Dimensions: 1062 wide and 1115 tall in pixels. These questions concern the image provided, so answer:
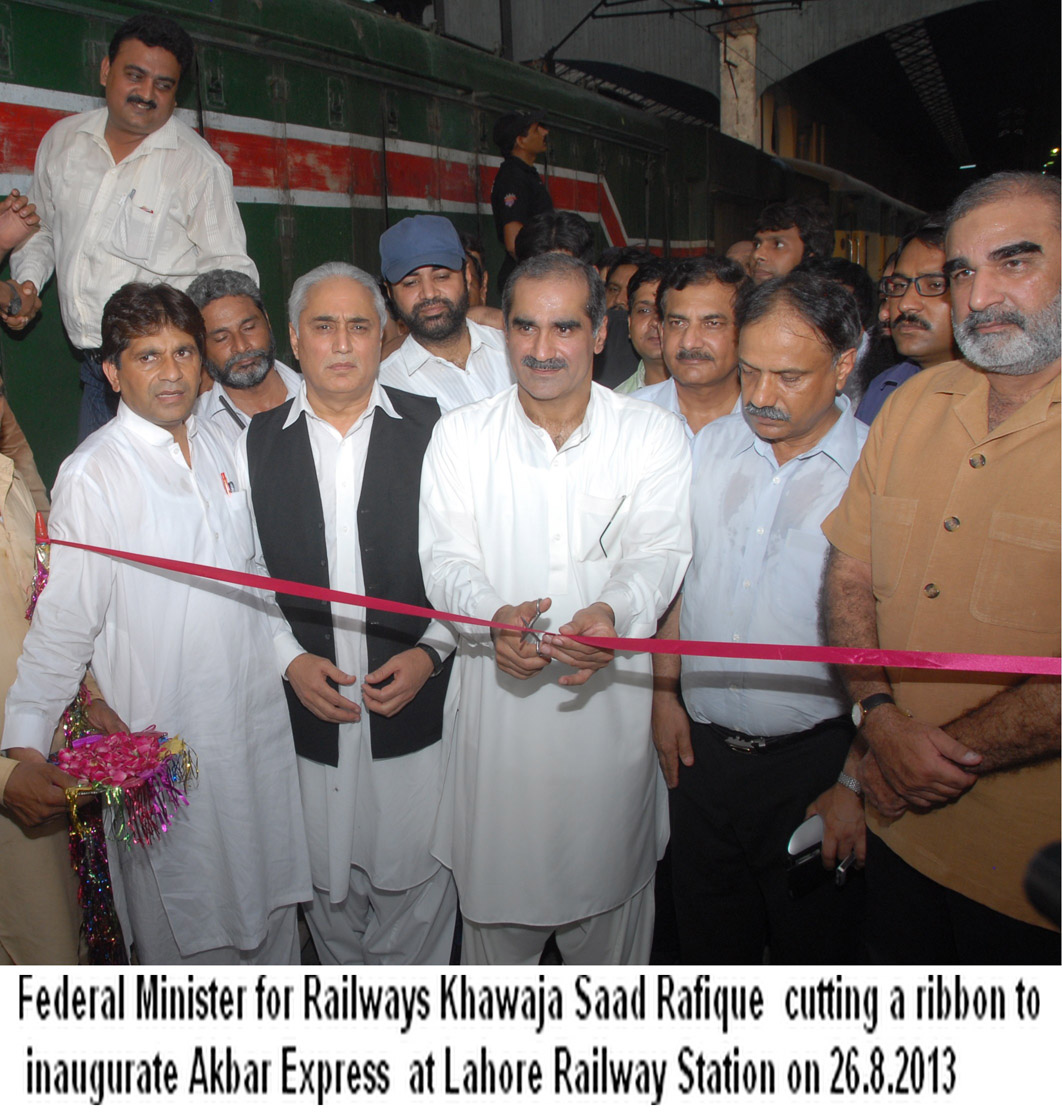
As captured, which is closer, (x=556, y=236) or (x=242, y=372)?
(x=242, y=372)

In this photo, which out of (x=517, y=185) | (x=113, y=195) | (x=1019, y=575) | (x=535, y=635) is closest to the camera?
(x=1019, y=575)

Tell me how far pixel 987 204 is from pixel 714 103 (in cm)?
2015

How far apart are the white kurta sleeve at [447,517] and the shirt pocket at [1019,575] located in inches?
44.0

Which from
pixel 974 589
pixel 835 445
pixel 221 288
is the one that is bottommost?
pixel 974 589

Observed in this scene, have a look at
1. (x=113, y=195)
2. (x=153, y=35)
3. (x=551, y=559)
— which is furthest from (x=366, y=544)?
(x=153, y=35)

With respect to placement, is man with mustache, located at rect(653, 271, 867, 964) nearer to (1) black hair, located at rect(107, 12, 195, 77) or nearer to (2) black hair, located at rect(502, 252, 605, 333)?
(2) black hair, located at rect(502, 252, 605, 333)

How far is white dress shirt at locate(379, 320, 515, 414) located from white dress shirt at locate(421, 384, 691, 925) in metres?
0.94

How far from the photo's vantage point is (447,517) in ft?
7.80

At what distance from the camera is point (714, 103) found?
1956cm

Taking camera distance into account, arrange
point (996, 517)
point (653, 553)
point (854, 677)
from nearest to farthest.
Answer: point (996, 517)
point (854, 677)
point (653, 553)

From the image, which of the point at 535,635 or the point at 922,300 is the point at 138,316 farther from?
the point at 922,300

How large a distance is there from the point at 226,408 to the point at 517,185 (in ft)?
11.2

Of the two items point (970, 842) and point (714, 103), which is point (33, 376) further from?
point (714, 103)

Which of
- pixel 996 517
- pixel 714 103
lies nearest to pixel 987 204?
pixel 996 517
